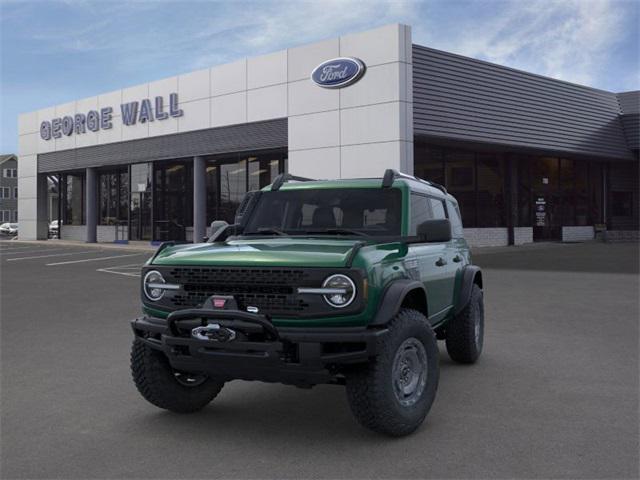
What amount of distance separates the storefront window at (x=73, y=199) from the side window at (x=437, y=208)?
1370 inches

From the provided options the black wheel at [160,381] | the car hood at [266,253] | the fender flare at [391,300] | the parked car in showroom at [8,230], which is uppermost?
the parked car in showroom at [8,230]

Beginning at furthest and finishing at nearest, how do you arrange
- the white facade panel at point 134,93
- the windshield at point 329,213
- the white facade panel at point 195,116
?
1. the white facade panel at point 134,93
2. the white facade panel at point 195,116
3. the windshield at point 329,213

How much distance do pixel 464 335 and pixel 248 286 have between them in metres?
2.94

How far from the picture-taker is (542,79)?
1073 inches

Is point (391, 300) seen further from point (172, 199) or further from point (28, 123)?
point (28, 123)

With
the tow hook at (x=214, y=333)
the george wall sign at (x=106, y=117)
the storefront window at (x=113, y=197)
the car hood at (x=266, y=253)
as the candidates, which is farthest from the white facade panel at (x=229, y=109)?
the tow hook at (x=214, y=333)

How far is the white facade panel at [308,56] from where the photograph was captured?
886 inches

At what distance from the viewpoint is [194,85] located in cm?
2748

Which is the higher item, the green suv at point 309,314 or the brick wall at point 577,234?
the brick wall at point 577,234

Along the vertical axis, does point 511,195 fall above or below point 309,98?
below

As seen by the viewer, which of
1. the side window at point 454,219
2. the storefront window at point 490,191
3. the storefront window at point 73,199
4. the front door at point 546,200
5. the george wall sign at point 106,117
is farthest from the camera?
the storefront window at point 73,199

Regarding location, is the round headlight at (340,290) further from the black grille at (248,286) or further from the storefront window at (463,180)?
the storefront window at (463,180)

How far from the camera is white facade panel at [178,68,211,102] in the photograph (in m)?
27.0

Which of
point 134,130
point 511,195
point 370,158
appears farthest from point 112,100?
point 511,195
